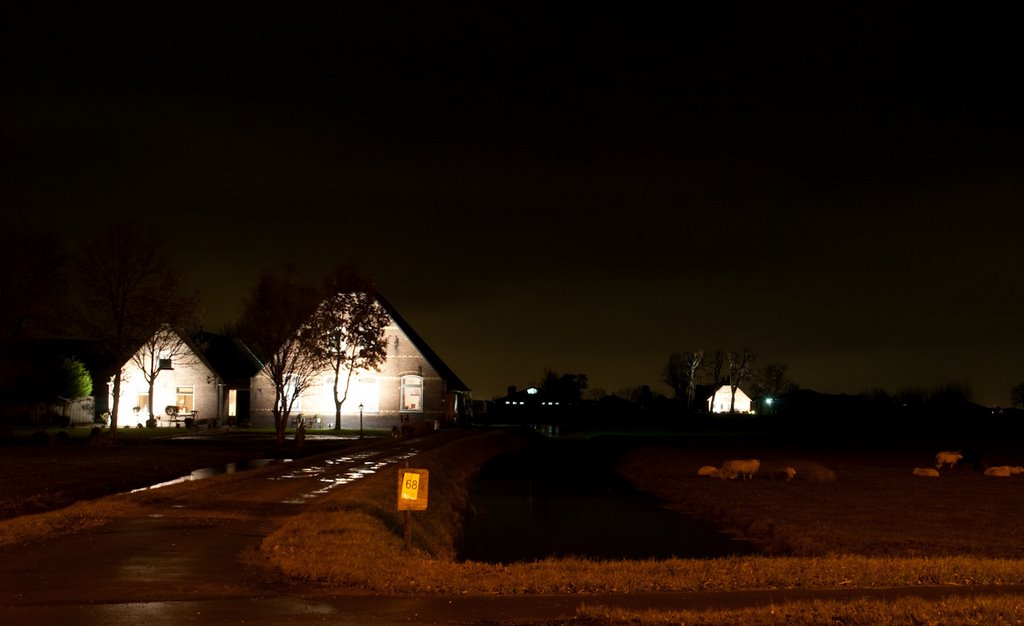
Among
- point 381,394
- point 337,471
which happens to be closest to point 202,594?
point 337,471

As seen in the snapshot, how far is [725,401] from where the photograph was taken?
598 feet

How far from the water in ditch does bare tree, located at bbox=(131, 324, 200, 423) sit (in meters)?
25.1

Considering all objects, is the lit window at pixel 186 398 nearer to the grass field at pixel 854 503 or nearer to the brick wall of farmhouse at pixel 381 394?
the brick wall of farmhouse at pixel 381 394

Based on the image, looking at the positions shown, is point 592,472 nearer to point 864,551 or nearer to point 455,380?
point 864,551

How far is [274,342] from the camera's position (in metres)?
50.0

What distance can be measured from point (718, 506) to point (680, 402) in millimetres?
140332

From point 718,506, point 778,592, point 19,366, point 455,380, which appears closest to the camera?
point 778,592

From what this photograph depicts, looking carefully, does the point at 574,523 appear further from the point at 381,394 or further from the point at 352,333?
the point at 381,394

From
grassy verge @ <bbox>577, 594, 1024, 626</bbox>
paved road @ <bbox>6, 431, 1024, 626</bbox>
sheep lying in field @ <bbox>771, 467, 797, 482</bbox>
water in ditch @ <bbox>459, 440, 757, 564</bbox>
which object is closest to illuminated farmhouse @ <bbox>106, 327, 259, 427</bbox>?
water in ditch @ <bbox>459, 440, 757, 564</bbox>

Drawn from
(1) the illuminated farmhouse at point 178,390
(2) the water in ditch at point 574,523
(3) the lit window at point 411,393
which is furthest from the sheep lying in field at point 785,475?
(1) the illuminated farmhouse at point 178,390

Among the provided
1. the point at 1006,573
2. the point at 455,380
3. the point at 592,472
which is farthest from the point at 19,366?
the point at 1006,573

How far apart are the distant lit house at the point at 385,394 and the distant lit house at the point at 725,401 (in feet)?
372

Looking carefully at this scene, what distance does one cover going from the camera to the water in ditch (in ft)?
77.6

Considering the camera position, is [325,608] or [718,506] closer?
[325,608]
